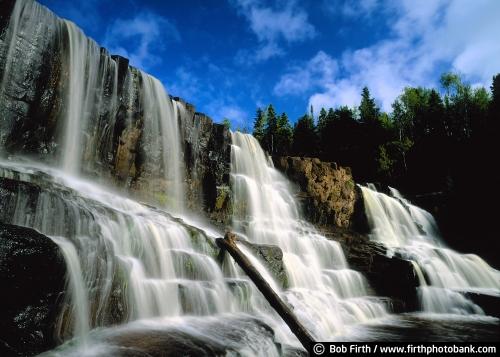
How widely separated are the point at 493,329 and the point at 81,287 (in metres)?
11.4

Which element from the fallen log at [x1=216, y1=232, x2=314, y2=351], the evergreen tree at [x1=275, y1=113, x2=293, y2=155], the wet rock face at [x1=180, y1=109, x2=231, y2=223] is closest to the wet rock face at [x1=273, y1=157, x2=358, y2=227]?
the wet rock face at [x1=180, y1=109, x2=231, y2=223]

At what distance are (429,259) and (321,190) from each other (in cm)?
795

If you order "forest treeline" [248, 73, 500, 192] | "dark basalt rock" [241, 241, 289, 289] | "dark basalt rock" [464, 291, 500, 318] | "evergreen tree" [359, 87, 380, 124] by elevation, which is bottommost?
"dark basalt rock" [464, 291, 500, 318]

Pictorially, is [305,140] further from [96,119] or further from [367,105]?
[96,119]

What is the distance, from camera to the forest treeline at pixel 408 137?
1400 inches

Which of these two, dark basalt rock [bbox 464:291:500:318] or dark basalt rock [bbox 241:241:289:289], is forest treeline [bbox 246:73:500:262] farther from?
dark basalt rock [bbox 241:241:289:289]

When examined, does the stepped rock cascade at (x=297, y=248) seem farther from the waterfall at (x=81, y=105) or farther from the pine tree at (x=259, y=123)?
the pine tree at (x=259, y=123)

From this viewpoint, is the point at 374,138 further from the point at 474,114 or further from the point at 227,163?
the point at 227,163

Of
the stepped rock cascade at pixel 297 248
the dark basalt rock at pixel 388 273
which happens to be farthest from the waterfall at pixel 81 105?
the dark basalt rock at pixel 388 273

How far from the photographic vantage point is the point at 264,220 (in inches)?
715

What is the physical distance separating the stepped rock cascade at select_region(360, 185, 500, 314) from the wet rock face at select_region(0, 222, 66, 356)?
44.7 feet

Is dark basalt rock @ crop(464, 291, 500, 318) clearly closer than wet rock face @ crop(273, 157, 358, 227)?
Yes

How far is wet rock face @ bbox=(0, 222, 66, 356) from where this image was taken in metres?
4.23

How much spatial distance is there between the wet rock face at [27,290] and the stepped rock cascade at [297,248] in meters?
5.76
